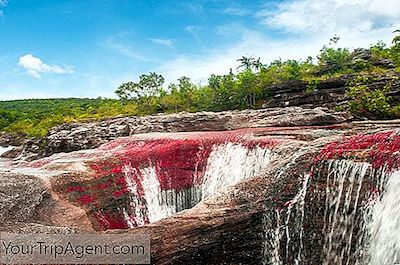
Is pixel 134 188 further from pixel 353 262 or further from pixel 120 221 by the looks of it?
pixel 353 262

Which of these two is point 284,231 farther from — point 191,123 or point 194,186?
point 191,123

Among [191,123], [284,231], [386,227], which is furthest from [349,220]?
[191,123]

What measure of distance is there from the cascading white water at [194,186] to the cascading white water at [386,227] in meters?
8.25

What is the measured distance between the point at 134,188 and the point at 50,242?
897cm

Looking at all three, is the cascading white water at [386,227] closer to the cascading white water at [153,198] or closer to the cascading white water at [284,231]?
the cascading white water at [284,231]

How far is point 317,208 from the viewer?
9594 mm

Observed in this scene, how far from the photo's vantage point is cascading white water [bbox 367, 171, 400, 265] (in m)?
7.73

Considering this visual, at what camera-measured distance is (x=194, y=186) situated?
739 inches

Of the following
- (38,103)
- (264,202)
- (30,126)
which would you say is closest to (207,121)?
(264,202)

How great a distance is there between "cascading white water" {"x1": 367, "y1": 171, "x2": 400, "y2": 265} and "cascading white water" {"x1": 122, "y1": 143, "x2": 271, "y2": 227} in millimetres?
8253

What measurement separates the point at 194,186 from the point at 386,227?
11.3 meters

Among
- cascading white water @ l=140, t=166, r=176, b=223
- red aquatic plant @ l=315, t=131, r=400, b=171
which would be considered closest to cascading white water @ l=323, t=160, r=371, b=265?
red aquatic plant @ l=315, t=131, r=400, b=171

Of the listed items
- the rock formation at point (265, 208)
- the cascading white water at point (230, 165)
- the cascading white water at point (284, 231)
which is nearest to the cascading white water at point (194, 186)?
the cascading white water at point (230, 165)

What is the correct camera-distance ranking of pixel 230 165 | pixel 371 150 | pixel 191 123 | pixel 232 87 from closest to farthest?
pixel 371 150 → pixel 230 165 → pixel 191 123 → pixel 232 87
